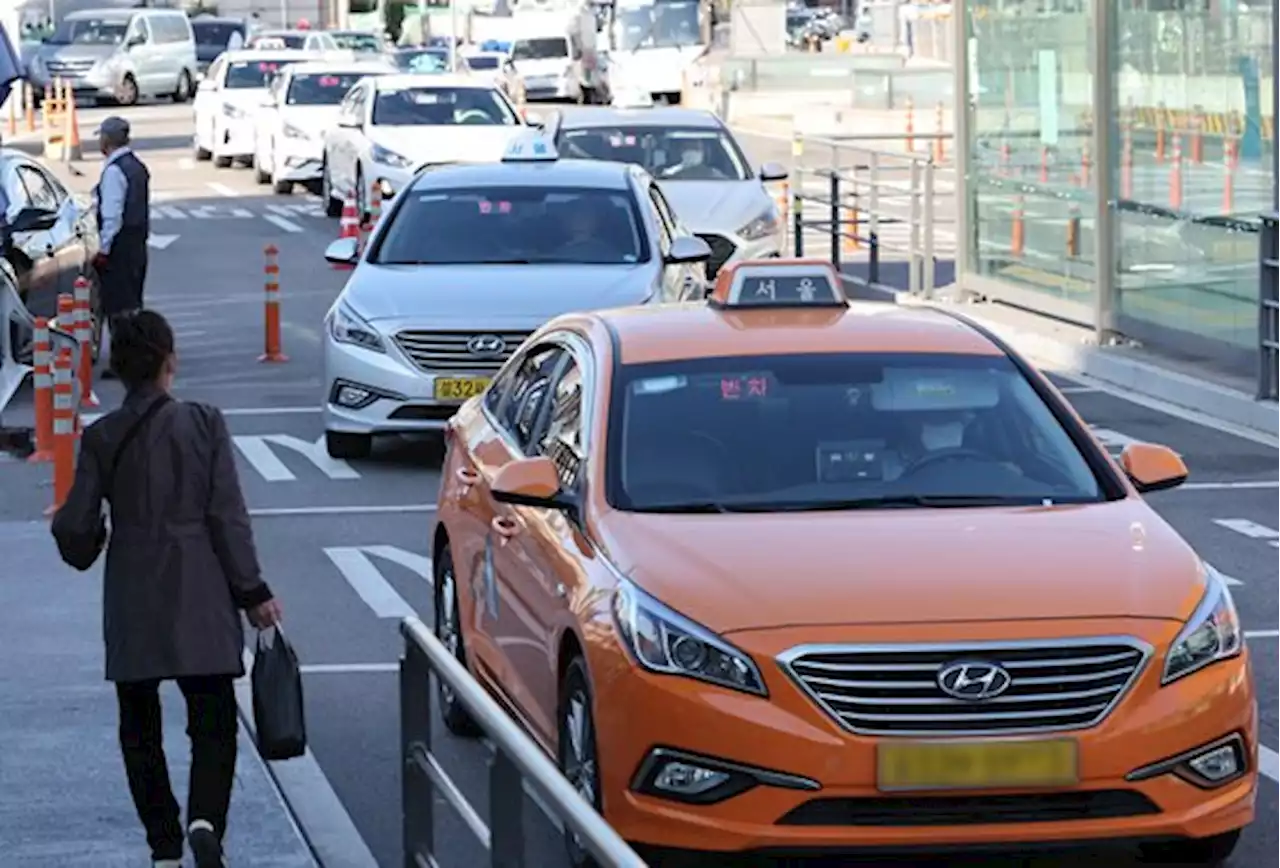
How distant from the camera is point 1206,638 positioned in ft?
24.0

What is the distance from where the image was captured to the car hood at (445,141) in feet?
108

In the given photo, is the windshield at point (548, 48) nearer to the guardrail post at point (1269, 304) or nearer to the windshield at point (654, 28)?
the windshield at point (654, 28)

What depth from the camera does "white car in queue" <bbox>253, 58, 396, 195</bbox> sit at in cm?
3956

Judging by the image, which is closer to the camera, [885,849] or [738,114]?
[885,849]

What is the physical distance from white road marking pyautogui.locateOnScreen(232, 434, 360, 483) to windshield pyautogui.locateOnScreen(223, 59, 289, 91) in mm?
28535

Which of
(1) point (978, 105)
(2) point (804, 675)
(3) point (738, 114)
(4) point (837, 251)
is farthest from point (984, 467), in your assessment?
(3) point (738, 114)

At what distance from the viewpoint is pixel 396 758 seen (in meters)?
9.23

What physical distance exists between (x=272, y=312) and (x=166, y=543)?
14.3 metres

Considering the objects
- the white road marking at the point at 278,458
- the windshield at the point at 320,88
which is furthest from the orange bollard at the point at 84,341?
the windshield at the point at 320,88

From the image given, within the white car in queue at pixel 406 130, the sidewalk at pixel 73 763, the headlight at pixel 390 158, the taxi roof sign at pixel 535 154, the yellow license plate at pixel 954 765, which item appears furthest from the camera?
the white car in queue at pixel 406 130

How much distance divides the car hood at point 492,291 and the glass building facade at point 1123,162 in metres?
4.31

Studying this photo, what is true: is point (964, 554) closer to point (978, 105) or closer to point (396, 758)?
point (396, 758)

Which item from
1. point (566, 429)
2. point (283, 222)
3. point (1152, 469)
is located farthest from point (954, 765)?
point (283, 222)

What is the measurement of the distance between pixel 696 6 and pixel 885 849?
66.3 m
